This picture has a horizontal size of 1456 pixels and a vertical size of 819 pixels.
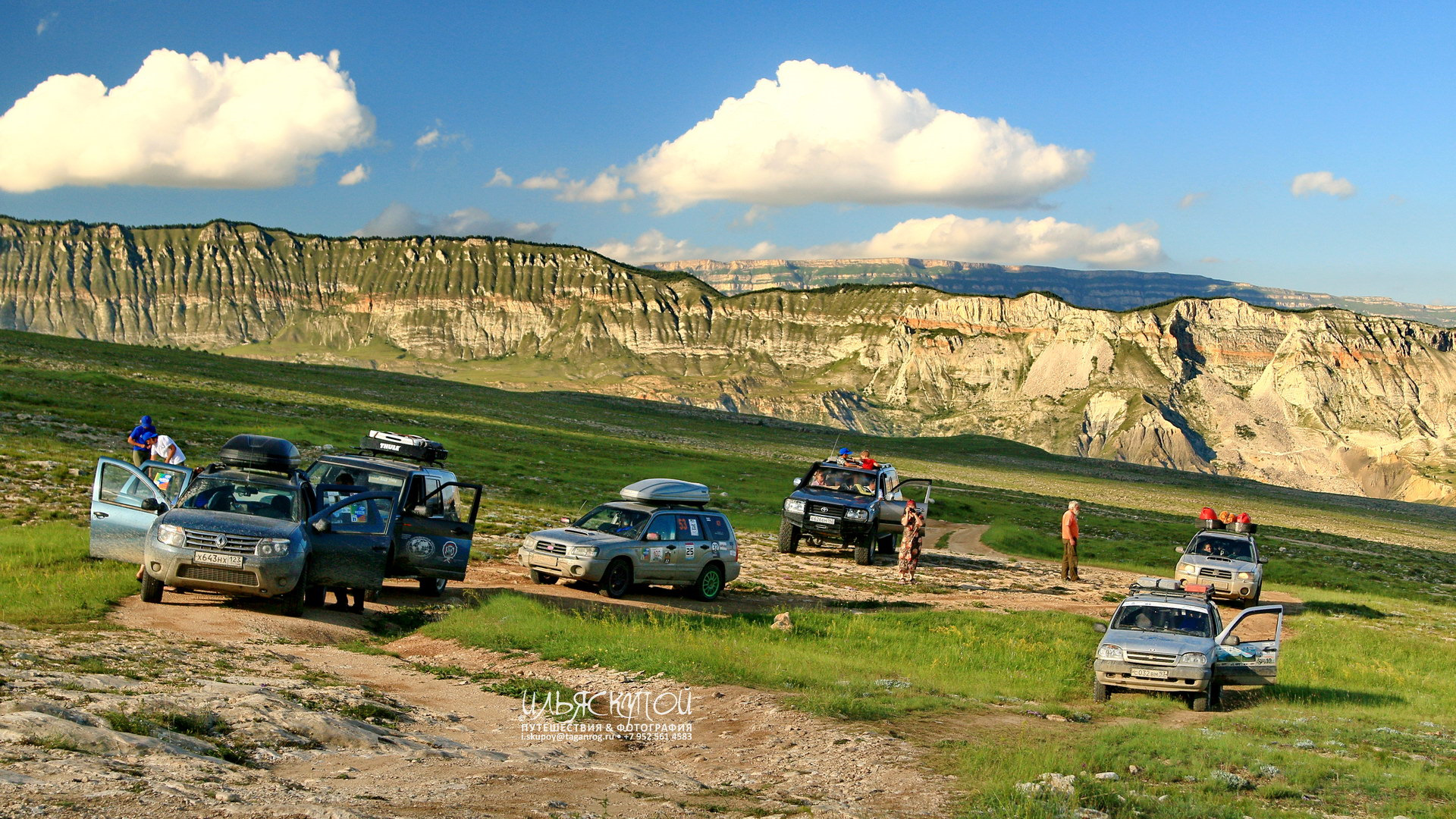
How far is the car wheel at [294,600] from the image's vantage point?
585 inches

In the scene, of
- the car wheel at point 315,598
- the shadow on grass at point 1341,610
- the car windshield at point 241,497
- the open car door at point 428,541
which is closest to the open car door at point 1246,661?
the open car door at point 428,541

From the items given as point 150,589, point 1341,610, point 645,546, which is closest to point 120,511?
point 150,589

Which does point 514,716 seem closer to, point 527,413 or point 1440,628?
point 1440,628

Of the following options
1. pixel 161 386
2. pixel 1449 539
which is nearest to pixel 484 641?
pixel 161 386

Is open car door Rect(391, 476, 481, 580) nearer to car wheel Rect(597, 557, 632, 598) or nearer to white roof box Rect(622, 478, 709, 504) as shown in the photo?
car wheel Rect(597, 557, 632, 598)

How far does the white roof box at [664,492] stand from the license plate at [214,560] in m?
7.64

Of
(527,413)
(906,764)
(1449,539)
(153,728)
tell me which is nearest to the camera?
(153,728)

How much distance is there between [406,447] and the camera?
780 inches

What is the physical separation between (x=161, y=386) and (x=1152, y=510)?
205ft

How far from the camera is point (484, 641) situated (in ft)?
48.0

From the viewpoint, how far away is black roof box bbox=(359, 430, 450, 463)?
19.7 meters

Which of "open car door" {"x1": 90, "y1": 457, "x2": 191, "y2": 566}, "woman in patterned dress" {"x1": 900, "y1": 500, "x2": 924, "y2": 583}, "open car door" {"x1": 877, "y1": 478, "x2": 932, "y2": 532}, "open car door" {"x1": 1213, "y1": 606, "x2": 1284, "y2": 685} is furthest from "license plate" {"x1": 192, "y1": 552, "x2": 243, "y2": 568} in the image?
"open car door" {"x1": 877, "y1": 478, "x2": 932, "y2": 532}

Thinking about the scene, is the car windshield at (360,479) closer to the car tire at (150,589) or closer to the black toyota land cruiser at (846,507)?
the car tire at (150,589)

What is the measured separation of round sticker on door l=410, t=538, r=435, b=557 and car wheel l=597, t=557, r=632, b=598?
3.25m
